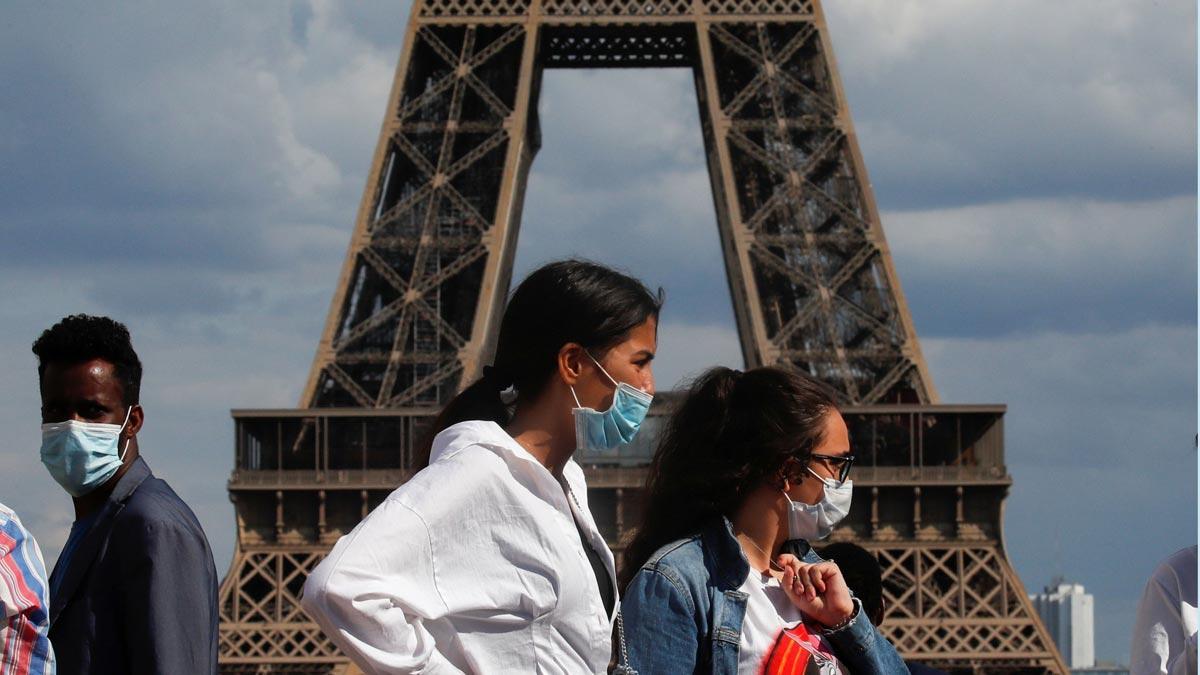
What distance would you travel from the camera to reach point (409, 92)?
1654 inches

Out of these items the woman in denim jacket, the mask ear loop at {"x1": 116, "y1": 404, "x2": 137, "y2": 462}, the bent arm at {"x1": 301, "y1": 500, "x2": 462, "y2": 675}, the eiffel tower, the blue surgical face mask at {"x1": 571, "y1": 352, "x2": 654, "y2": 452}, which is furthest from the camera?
the eiffel tower

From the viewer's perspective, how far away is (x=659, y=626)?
221 inches

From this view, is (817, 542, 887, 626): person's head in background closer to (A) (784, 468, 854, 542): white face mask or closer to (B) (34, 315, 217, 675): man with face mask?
(A) (784, 468, 854, 542): white face mask

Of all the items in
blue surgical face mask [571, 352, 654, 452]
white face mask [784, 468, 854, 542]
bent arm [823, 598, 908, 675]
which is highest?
blue surgical face mask [571, 352, 654, 452]

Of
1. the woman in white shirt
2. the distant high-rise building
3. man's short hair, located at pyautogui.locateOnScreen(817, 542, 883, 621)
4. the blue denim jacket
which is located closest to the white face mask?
the blue denim jacket

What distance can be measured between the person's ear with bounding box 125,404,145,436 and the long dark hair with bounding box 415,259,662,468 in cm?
106

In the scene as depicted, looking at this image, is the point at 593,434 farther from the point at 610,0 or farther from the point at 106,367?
the point at 610,0

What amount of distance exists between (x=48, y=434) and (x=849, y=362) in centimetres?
3423

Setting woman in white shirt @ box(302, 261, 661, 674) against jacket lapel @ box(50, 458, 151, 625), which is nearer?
woman in white shirt @ box(302, 261, 661, 674)

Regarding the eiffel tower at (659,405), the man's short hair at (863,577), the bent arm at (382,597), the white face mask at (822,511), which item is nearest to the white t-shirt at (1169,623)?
the white face mask at (822,511)

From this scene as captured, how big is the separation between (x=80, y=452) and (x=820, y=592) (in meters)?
2.17

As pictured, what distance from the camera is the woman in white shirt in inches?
189

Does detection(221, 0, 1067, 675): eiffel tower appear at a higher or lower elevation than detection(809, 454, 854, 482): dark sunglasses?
higher

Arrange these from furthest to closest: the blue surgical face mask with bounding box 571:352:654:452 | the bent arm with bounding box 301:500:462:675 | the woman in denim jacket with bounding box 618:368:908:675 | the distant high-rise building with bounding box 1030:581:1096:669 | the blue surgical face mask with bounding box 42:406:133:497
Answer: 1. the distant high-rise building with bounding box 1030:581:1096:669
2. the blue surgical face mask with bounding box 42:406:133:497
3. the woman in denim jacket with bounding box 618:368:908:675
4. the blue surgical face mask with bounding box 571:352:654:452
5. the bent arm with bounding box 301:500:462:675
